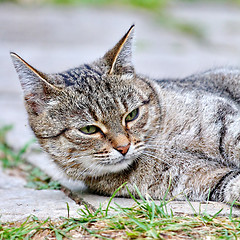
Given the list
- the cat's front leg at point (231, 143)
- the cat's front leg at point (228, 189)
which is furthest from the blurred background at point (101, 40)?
the cat's front leg at point (228, 189)

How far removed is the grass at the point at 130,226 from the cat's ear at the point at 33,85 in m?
1.03

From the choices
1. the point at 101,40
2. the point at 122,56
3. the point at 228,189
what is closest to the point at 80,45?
the point at 101,40

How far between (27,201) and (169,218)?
1.25 metres

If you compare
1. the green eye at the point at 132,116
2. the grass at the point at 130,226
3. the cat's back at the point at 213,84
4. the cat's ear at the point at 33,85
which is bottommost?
the grass at the point at 130,226

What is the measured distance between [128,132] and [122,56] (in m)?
0.71

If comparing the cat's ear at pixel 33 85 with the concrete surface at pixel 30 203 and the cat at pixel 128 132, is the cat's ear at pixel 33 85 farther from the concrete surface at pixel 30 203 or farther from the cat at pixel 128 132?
the concrete surface at pixel 30 203

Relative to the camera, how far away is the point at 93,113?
3375 mm

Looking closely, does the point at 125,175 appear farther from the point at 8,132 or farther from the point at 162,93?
the point at 8,132

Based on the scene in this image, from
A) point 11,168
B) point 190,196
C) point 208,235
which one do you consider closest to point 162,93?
point 190,196

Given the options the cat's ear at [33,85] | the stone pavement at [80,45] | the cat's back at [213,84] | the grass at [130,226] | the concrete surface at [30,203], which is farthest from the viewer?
the stone pavement at [80,45]

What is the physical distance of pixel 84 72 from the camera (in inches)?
145

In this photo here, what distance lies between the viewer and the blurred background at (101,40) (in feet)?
27.8

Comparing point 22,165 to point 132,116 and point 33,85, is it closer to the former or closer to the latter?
point 33,85

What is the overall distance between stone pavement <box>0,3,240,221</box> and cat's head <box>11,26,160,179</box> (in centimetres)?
34
